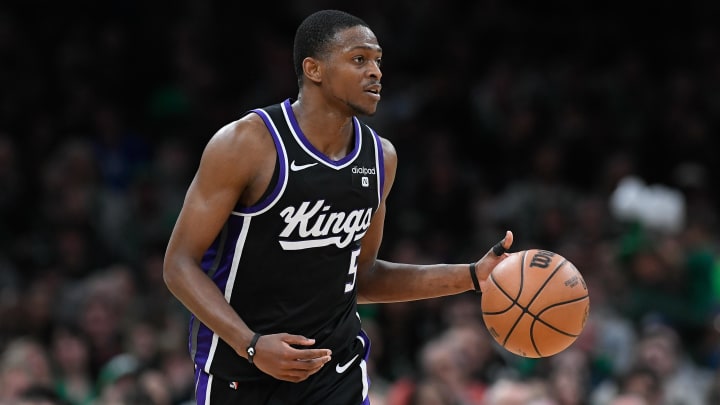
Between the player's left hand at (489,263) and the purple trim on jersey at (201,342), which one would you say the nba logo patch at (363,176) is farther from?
the purple trim on jersey at (201,342)

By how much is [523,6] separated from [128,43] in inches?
184

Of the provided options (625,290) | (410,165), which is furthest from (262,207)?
(410,165)

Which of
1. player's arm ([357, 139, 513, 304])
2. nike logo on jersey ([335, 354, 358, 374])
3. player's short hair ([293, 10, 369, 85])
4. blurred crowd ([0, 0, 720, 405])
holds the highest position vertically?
player's short hair ([293, 10, 369, 85])

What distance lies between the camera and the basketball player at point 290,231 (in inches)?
193

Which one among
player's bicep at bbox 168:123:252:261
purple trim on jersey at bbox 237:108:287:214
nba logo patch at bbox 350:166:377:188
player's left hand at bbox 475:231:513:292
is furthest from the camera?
player's left hand at bbox 475:231:513:292

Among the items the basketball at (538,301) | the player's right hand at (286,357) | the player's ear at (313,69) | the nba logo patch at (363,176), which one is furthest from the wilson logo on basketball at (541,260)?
the player's ear at (313,69)

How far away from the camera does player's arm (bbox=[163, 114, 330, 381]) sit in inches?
189

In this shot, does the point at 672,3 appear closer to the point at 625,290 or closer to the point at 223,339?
the point at 625,290

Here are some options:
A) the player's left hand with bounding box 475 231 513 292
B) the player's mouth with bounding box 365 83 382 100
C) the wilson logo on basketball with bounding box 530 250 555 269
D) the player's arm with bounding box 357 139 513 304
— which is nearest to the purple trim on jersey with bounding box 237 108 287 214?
the player's mouth with bounding box 365 83 382 100

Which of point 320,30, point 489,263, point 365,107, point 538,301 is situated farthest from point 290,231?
point 538,301

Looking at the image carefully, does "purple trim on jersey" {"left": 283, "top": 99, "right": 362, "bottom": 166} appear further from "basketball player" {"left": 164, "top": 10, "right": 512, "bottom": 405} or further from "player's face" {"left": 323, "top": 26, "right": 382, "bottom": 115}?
"player's face" {"left": 323, "top": 26, "right": 382, "bottom": 115}

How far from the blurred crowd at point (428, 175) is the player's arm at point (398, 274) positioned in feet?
9.55

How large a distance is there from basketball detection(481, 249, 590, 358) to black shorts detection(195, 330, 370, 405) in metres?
0.66

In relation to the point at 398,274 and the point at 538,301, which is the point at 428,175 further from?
the point at 538,301
